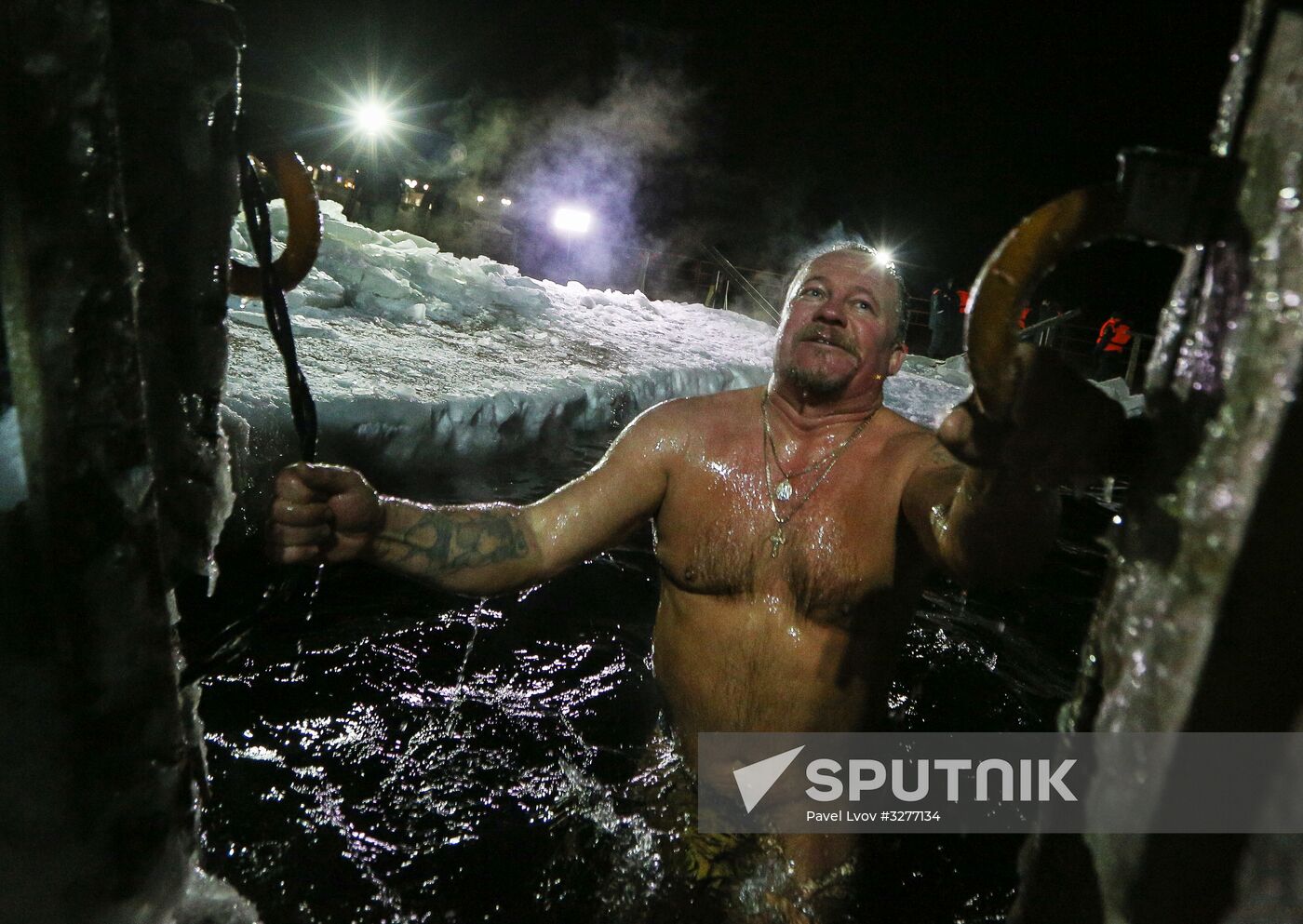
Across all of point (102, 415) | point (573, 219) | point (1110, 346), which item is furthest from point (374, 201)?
point (102, 415)

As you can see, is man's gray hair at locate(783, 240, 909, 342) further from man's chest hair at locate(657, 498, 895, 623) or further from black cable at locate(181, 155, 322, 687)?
black cable at locate(181, 155, 322, 687)

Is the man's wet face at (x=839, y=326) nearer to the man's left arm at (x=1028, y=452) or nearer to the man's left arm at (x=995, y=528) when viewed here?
the man's left arm at (x=995, y=528)

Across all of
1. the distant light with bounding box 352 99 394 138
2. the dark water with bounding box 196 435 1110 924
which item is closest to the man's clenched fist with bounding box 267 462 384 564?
the dark water with bounding box 196 435 1110 924

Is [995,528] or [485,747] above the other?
[995,528]

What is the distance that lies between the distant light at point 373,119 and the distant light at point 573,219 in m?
6.96

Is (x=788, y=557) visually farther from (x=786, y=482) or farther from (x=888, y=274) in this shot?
(x=888, y=274)

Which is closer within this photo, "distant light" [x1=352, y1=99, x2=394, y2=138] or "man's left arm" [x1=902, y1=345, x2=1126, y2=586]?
"man's left arm" [x1=902, y1=345, x2=1126, y2=586]

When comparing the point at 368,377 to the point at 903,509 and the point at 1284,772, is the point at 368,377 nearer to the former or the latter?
the point at 903,509

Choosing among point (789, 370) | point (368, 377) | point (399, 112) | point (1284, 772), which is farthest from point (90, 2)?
point (399, 112)

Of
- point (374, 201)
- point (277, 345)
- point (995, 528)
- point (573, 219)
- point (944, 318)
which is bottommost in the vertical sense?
point (995, 528)

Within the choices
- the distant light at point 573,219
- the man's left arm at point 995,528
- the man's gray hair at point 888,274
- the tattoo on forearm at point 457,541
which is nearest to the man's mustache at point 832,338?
the man's gray hair at point 888,274

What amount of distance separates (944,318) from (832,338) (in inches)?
766

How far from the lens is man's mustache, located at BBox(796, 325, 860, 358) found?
315 centimetres

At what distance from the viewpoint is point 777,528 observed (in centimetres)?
303
